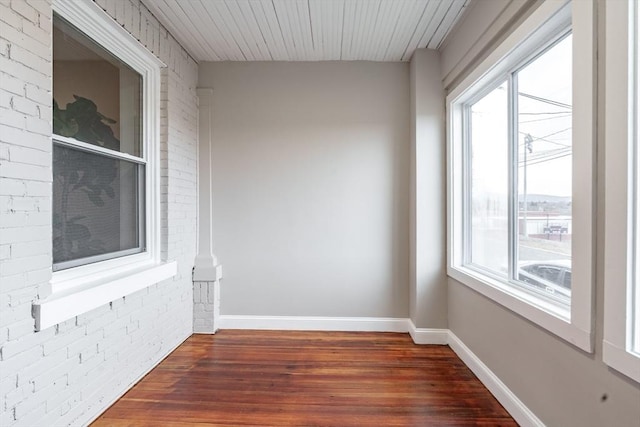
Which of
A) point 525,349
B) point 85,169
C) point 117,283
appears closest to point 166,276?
point 117,283

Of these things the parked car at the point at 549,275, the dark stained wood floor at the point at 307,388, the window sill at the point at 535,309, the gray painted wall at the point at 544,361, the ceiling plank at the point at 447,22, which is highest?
the ceiling plank at the point at 447,22

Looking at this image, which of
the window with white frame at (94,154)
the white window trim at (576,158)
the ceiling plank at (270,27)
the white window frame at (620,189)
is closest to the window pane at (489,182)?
the white window trim at (576,158)

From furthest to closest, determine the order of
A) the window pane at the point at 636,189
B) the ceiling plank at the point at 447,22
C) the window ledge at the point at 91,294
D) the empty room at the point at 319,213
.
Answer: the ceiling plank at the point at 447,22
the window ledge at the point at 91,294
the empty room at the point at 319,213
the window pane at the point at 636,189

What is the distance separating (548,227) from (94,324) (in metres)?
2.55

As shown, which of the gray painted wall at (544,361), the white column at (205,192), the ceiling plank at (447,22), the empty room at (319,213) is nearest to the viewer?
the gray painted wall at (544,361)

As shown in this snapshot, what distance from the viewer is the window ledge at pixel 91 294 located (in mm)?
1668

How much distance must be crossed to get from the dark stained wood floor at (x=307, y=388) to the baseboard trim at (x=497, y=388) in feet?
0.15

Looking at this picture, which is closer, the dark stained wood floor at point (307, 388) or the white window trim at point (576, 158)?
the white window trim at point (576, 158)

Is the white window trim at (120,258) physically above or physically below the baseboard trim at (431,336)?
above

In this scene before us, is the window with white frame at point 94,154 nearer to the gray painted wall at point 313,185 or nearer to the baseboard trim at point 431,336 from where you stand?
the gray painted wall at point 313,185

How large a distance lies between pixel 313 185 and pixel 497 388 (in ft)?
7.22

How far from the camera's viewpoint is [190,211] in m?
3.36

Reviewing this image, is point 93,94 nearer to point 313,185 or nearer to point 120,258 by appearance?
point 120,258

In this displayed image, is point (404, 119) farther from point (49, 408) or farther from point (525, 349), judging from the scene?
point (49, 408)
